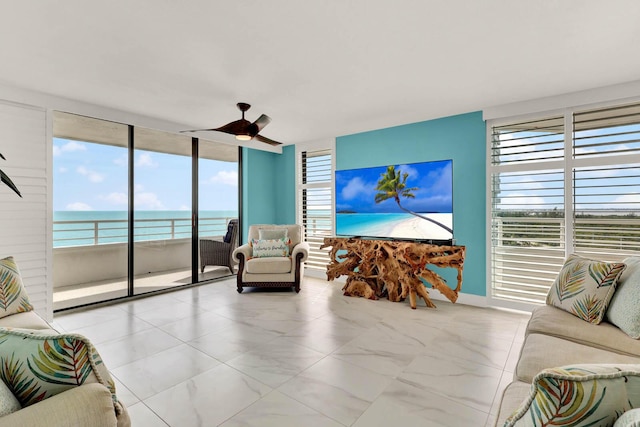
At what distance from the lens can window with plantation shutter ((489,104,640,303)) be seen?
304 cm

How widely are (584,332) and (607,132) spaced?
2.45 meters

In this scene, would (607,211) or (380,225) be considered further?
(380,225)

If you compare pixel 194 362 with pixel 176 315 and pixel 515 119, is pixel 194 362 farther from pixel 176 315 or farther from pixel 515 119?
pixel 515 119

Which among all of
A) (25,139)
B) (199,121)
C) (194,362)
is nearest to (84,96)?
(25,139)

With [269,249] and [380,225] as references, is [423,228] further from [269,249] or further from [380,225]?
[269,249]

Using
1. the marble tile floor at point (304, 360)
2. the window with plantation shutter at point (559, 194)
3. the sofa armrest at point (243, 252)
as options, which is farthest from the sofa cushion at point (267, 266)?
the window with plantation shutter at point (559, 194)

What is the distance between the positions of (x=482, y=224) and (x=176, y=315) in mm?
3738

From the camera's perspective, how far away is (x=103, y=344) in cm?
269

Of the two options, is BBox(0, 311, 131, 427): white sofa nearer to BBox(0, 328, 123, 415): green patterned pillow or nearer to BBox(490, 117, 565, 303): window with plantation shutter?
BBox(0, 328, 123, 415): green patterned pillow

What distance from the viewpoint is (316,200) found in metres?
5.42

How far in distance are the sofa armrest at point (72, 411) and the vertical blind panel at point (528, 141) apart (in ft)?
13.4

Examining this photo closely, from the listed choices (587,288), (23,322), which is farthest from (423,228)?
(23,322)

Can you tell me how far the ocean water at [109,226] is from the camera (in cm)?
388

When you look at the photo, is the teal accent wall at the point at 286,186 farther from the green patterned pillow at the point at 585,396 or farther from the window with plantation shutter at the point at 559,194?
the green patterned pillow at the point at 585,396
